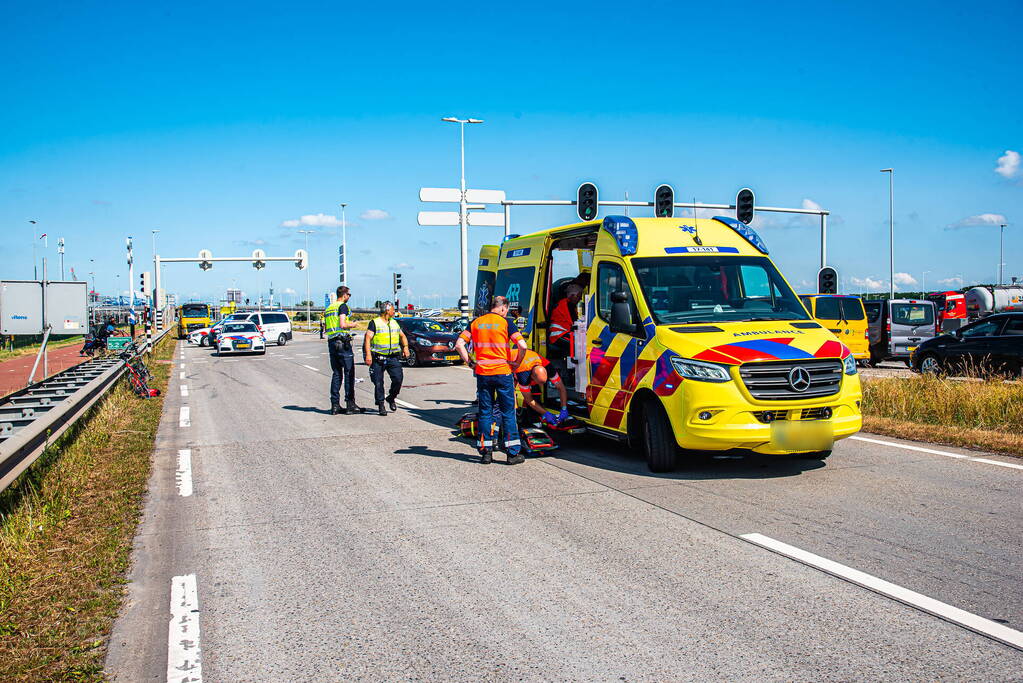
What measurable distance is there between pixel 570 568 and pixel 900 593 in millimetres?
1894

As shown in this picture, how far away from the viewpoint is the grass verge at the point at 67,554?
4.02 meters

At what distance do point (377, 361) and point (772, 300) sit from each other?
678 centimetres

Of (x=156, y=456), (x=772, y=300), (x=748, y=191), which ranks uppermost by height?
(x=748, y=191)

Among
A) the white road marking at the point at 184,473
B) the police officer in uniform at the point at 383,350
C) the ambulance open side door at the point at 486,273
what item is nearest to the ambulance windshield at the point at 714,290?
the ambulance open side door at the point at 486,273

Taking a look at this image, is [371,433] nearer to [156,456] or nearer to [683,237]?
[156,456]

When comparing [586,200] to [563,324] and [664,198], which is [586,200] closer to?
[664,198]

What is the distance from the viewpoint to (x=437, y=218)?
94.1 ft

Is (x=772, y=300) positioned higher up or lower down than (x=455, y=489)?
higher up

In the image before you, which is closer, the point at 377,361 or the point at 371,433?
the point at 371,433

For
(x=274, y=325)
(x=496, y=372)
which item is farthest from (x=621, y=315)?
(x=274, y=325)

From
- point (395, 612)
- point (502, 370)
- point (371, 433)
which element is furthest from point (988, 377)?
point (395, 612)

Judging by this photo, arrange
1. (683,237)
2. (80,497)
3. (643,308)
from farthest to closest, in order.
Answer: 1. (683,237)
2. (643,308)
3. (80,497)

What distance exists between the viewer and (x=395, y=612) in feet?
14.8

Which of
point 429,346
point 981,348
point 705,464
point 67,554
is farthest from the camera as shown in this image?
point 429,346
